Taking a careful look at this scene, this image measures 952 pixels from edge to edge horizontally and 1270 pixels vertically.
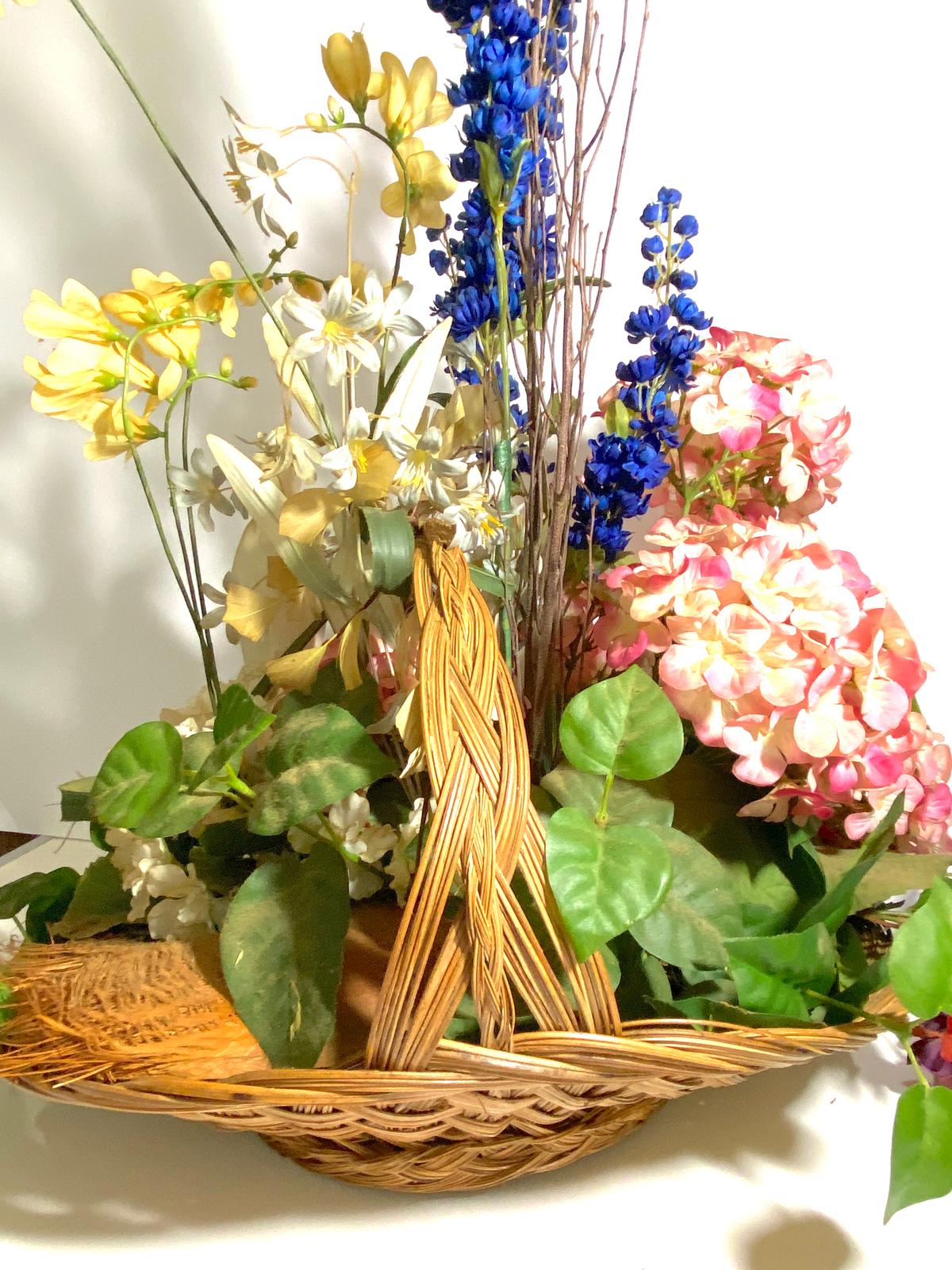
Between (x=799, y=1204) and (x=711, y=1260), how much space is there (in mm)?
80

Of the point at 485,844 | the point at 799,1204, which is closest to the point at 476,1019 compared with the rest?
the point at 485,844

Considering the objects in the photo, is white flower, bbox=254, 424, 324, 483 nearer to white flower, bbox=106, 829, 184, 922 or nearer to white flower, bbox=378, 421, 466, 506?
white flower, bbox=378, 421, 466, 506

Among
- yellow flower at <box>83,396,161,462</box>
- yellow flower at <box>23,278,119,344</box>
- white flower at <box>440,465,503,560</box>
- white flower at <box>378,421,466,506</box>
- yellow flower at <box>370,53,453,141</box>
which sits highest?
yellow flower at <box>370,53,453,141</box>

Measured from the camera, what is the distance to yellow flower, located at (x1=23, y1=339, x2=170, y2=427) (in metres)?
0.59

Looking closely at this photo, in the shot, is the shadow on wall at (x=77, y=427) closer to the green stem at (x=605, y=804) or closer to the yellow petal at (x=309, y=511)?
the yellow petal at (x=309, y=511)

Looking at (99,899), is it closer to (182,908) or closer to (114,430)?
(182,908)

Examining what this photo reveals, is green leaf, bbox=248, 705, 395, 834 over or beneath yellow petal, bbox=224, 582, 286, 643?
beneath

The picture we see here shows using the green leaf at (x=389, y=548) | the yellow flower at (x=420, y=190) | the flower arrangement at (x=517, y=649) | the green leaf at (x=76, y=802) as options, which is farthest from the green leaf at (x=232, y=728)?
the yellow flower at (x=420, y=190)

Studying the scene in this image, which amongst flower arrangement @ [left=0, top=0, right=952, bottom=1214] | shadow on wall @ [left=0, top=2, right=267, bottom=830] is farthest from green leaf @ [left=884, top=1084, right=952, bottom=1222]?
shadow on wall @ [left=0, top=2, right=267, bottom=830]

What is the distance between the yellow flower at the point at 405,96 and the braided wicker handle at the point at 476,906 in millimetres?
344

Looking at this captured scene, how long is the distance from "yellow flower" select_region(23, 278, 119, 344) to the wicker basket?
9.2 inches

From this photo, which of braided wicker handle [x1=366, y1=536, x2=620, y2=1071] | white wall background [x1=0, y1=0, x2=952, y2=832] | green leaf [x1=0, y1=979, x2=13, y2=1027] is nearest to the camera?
braided wicker handle [x1=366, y1=536, x2=620, y2=1071]

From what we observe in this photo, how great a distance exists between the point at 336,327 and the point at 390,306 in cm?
3

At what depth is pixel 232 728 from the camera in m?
0.58
